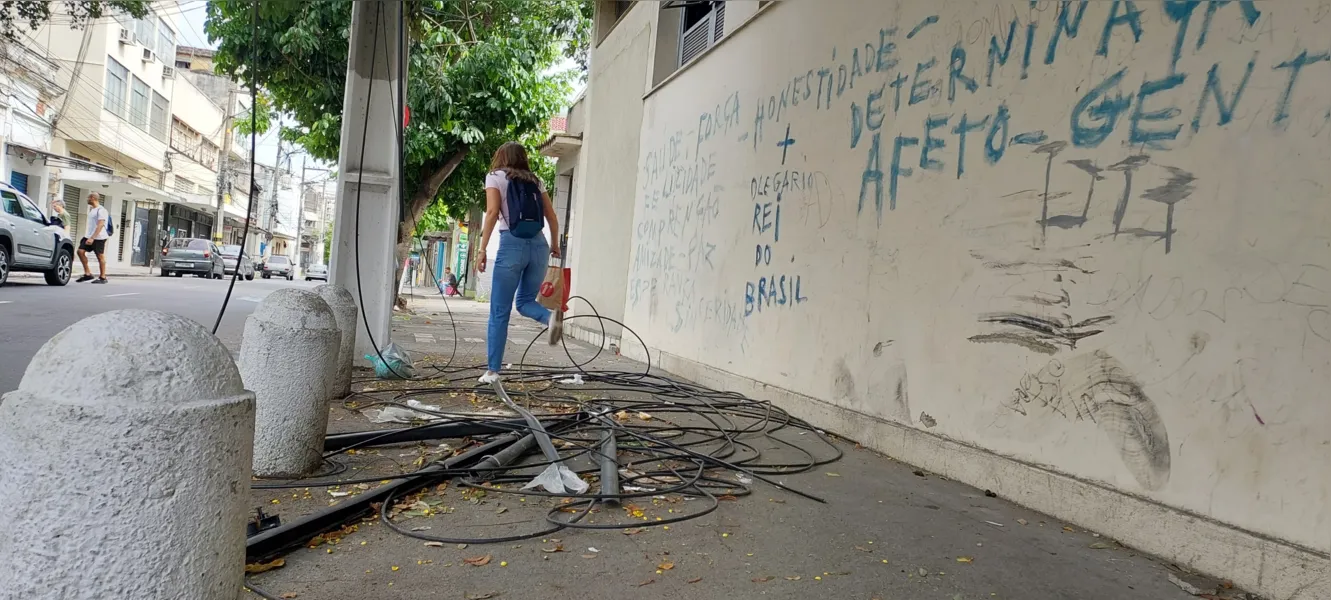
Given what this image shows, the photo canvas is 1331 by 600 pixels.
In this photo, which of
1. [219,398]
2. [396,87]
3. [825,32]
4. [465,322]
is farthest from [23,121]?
[219,398]

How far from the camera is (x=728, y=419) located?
5414mm

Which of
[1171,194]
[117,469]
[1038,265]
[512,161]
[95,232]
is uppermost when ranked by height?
[512,161]

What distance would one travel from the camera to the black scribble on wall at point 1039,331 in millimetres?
3454

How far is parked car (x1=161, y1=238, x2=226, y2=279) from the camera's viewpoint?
90.9 feet

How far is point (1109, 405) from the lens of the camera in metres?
3.31

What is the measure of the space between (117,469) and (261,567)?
1027 mm

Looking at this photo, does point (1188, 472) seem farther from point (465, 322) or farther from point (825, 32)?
point (465, 322)

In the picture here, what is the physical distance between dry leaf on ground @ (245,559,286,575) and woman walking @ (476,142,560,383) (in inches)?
139

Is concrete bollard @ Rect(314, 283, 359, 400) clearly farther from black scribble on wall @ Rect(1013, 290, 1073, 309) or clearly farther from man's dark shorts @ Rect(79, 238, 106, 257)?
man's dark shorts @ Rect(79, 238, 106, 257)

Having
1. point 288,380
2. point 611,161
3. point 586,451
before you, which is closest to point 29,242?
point 611,161

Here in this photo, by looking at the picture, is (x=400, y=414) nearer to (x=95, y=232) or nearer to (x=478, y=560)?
(x=478, y=560)

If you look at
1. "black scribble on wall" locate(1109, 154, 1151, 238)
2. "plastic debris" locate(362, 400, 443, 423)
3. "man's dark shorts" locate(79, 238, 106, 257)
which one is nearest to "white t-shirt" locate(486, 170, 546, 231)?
"plastic debris" locate(362, 400, 443, 423)

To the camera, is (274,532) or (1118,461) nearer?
(274,532)

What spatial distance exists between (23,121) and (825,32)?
1115 inches
